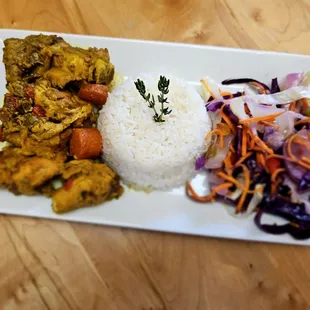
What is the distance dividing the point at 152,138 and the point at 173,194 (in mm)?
349

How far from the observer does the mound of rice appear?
2.61 metres

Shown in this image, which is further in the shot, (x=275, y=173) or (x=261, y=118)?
(x=261, y=118)

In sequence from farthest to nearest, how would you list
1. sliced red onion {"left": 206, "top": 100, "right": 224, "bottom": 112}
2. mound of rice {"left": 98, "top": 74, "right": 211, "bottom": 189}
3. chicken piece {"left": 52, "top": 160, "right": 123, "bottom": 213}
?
sliced red onion {"left": 206, "top": 100, "right": 224, "bottom": 112}
mound of rice {"left": 98, "top": 74, "right": 211, "bottom": 189}
chicken piece {"left": 52, "top": 160, "right": 123, "bottom": 213}

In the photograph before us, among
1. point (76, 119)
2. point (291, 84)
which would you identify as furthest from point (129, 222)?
point (291, 84)

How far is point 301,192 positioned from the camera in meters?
2.47

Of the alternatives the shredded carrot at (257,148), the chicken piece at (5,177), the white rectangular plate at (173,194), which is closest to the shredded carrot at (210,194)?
the white rectangular plate at (173,194)

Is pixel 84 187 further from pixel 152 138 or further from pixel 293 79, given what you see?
pixel 293 79

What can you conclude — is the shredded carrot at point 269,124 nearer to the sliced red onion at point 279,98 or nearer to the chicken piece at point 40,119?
the sliced red onion at point 279,98

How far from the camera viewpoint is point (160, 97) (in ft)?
8.45

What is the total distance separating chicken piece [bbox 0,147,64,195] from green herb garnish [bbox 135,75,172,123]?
0.60 m

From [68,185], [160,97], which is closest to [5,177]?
[68,185]

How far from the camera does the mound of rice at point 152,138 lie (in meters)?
2.61

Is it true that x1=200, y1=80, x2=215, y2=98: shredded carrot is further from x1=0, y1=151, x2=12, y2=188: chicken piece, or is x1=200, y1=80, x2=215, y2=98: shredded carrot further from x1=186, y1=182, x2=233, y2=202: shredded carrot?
x1=0, y1=151, x2=12, y2=188: chicken piece

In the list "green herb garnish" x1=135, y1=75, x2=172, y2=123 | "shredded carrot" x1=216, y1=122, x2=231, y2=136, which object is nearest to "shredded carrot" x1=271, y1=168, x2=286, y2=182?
"shredded carrot" x1=216, y1=122, x2=231, y2=136
